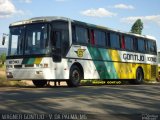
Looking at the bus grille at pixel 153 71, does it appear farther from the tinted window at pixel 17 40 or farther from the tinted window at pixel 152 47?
the tinted window at pixel 17 40

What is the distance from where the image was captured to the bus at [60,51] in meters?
18.2

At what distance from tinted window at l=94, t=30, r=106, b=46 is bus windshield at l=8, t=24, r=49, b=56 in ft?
13.5

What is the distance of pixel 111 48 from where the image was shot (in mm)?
23219

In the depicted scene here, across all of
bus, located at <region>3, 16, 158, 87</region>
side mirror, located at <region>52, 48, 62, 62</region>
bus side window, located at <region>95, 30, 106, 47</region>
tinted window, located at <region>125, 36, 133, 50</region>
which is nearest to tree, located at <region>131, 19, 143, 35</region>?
tinted window, located at <region>125, 36, 133, 50</region>

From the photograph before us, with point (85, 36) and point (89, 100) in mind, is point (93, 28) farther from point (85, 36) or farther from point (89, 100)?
point (89, 100)

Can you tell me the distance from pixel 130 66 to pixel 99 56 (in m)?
4.37

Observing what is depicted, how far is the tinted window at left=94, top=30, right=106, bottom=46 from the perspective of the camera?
21.7 metres

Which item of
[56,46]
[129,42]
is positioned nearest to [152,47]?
[129,42]

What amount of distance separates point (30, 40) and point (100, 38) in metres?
4.95

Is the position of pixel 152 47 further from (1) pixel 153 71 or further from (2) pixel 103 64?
(2) pixel 103 64

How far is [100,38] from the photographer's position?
22.2 m

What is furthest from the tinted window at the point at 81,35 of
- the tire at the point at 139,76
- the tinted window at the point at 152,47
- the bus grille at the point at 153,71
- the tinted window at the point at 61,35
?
the bus grille at the point at 153,71

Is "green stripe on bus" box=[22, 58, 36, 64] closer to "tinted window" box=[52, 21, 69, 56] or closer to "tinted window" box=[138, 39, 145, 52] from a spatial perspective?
"tinted window" box=[52, 21, 69, 56]

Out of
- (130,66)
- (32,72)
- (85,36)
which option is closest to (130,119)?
(32,72)
